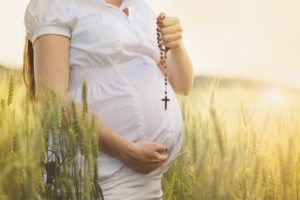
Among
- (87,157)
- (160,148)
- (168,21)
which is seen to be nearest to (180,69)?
(168,21)

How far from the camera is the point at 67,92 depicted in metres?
1.24

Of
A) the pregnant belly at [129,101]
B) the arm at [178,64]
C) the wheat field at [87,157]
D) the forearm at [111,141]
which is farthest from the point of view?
the arm at [178,64]

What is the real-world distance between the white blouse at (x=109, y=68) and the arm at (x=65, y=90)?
4 centimetres

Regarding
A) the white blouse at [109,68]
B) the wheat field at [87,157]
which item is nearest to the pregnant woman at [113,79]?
the white blouse at [109,68]

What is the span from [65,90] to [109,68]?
179mm

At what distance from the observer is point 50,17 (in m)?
1.22

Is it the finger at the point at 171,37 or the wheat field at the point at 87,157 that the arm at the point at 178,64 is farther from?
the wheat field at the point at 87,157

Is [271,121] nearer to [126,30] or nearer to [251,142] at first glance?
[251,142]

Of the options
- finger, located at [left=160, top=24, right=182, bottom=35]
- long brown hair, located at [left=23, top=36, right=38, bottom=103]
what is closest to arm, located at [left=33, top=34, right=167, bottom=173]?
long brown hair, located at [left=23, top=36, right=38, bottom=103]

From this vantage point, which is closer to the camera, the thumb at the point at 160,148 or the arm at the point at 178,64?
the thumb at the point at 160,148

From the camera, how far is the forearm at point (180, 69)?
1.56 meters

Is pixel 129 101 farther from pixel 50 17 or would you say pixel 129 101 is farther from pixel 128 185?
pixel 50 17

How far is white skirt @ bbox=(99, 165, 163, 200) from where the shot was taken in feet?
3.95

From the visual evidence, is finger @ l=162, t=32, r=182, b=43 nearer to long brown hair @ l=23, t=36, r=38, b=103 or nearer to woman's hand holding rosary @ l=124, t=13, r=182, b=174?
woman's hand holding rosary @ l=124, t=13, r=182, b=174
